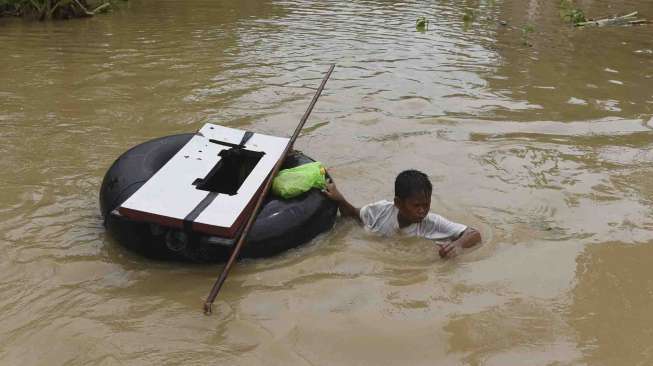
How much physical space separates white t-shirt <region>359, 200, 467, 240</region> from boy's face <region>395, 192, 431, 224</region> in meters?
0.13

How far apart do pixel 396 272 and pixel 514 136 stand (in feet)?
9.72


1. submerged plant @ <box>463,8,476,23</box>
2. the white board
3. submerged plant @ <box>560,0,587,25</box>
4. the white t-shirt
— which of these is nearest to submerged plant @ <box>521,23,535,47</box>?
submerged plant @ <box>560,0,587,25</box>

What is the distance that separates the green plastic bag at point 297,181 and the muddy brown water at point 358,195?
39 centimetres

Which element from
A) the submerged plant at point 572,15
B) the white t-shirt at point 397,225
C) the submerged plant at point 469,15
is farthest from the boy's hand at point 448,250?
the submerged plant at point 572,15

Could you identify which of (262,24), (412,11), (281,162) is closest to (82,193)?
(281,162)

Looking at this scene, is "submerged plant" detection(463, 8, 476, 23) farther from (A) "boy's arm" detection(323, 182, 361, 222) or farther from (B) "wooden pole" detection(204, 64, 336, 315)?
(A) "boy's arm" detection(323, 182, 361, 222)

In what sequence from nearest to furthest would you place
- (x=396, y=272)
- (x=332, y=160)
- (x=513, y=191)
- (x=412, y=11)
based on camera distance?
(x=396, y=272) < (x=513, y=191) < (x=332, y=160) < (x=412, y=11)

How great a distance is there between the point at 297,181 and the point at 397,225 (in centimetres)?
74

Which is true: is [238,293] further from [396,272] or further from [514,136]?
[514,136]

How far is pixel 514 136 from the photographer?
6.16 metres

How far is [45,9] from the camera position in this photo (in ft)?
36.4

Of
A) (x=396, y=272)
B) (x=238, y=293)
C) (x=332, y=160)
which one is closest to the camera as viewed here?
(x=238, y=293)

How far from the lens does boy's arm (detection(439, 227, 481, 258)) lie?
3873 mm

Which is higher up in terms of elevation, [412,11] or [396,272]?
[412,11]
